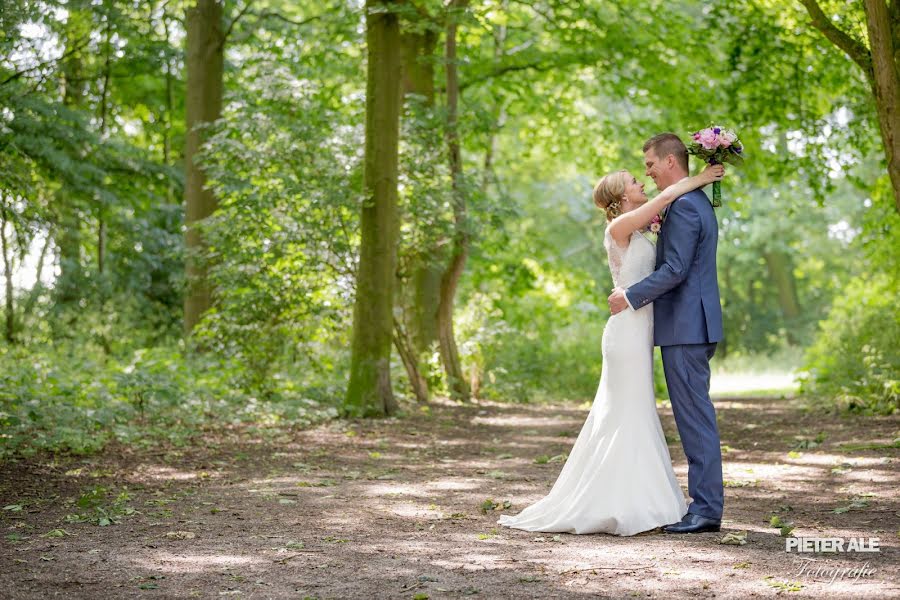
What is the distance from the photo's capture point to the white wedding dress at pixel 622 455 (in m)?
5.76

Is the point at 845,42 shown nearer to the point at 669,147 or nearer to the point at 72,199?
the point at 669,147

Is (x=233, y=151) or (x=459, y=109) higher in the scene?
(x=459, y=109)

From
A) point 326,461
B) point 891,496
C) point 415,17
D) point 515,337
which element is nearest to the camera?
point 891,496

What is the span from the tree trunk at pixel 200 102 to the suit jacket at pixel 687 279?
11.6 metres

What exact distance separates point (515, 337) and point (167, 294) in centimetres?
792

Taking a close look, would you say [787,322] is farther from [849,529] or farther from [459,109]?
[849,529]

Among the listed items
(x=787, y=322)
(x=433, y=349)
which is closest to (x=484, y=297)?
(x=433, y=349)

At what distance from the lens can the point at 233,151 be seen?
13.1 m

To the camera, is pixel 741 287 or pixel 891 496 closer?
pixel 891 496

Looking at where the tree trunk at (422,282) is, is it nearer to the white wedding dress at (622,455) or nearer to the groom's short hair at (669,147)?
the white wedding dress at (622,455)

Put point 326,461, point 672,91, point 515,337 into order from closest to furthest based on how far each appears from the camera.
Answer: point 326,461 → point 672,91 → point 515,337

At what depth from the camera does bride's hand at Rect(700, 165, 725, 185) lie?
5.74 m

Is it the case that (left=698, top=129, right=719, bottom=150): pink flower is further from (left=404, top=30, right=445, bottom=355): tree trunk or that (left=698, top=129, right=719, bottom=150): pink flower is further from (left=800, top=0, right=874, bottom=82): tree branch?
(left=404, top=30, right=445, bottom=355): tree trunk

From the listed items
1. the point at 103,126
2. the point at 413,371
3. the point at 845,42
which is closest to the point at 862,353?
the point at 413,371
